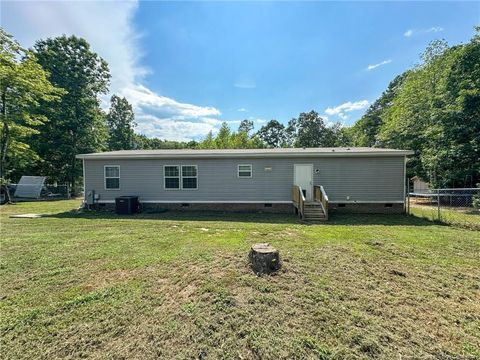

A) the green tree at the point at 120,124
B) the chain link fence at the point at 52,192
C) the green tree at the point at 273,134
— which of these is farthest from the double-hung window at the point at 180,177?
the green tree at the point at 273,134

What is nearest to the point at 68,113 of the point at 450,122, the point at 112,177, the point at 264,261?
the point at 112,177

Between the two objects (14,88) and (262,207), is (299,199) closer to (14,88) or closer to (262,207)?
(262,207)

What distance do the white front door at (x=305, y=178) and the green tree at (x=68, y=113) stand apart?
19.3m

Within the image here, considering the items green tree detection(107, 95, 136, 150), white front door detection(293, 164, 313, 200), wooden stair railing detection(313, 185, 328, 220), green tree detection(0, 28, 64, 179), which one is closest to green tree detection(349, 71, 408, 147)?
white front door detection(293, 164, 313, 200)

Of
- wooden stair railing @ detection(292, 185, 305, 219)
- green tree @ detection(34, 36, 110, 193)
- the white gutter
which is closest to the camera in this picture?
wooden stair railing @ detection(292, 185, 305, 219)

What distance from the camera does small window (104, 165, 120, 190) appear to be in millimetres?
11523

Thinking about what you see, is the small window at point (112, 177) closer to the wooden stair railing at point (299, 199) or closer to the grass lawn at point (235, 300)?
the grass lawn at point (235, 300)

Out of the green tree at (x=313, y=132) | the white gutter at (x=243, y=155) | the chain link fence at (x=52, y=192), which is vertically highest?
the green tree at (x=313, y=132)

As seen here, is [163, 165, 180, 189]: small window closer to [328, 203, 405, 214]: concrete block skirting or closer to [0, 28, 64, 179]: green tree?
[328, 203, 405, 214]: concrete block skirting

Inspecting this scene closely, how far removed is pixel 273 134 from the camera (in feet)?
168

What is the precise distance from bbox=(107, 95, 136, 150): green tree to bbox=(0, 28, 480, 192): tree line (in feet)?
43.2

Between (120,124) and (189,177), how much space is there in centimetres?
3202

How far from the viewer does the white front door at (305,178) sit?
10.7m

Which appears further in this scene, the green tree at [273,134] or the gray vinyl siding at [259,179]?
the green tree at [273,134]
